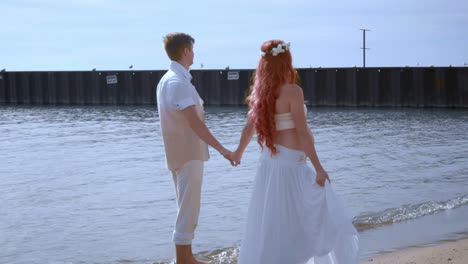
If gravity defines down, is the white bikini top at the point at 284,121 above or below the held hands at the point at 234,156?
above

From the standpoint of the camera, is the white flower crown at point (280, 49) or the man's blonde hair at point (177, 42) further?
the man's blonde hair at point (177, 42)

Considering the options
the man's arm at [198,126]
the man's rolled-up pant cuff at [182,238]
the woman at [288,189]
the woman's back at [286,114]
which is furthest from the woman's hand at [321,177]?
the man's rolled-up pant cuff at [182,238]

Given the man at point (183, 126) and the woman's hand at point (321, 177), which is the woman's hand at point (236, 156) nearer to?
the man at point (183, 126)

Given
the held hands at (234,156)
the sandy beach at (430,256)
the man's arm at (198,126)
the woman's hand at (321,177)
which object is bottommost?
the sandy beach at (430,256)

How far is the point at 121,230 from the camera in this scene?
711 centimetres

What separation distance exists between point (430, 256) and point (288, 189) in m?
1.69

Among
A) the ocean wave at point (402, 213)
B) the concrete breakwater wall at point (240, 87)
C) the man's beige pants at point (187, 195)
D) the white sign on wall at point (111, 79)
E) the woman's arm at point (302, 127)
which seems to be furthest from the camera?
the white sign on wall at point (111, 79)

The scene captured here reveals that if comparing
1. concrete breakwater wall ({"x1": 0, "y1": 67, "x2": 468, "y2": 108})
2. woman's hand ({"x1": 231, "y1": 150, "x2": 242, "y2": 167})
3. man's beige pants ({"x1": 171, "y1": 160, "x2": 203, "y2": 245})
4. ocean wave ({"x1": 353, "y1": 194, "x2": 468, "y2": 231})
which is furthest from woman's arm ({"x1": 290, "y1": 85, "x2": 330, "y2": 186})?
concrete breakwater wall ({"x1": 0, "y1": 67, "x2": 468, "y2": 108})

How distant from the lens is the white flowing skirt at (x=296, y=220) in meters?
4.01

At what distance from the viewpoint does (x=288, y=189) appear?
4066 millimetres

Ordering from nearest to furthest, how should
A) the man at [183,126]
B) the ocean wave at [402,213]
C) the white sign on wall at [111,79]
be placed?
the man at [183,126]
the ocean wave at [402,213]
the white sign on wall at [111,79]

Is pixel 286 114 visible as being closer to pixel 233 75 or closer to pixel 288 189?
pixel 288 189

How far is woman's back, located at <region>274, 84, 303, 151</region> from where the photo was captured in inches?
157

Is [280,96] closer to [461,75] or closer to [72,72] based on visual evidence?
[461,75]
